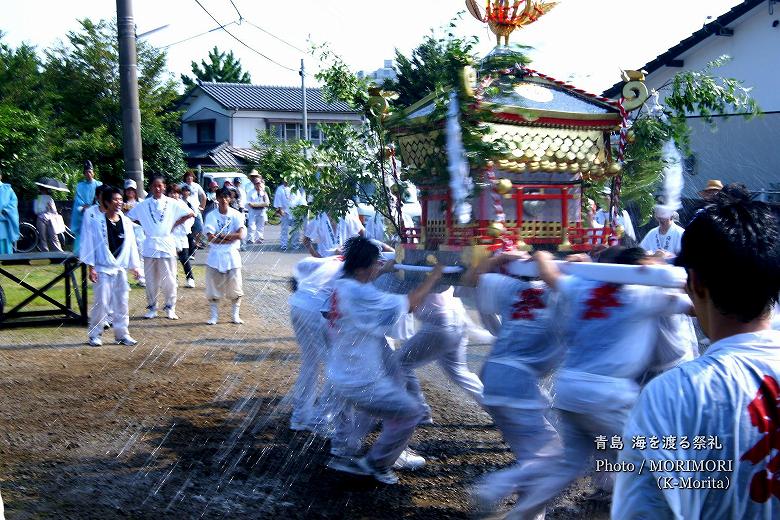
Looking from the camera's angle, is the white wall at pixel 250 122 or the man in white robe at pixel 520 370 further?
the white wall at pixel 250 122

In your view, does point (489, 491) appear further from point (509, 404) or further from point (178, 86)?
point (178, 86)

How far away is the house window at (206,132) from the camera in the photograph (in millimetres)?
44531

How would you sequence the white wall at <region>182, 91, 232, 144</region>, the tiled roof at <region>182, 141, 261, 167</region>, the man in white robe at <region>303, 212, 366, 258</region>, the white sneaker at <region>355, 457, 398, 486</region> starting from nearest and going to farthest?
the white sneaker at <region>355, 457, 398, 486</region>
the man in white robe at <region>303, 212, 366, 258</region>
the tiled roof at <region>182, 141, 261, 167</region>
the white wall at <region>182, 91, 232, 144</region>

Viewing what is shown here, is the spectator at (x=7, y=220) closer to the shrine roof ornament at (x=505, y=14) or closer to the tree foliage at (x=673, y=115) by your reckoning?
the shrine roof ornament at (x=505, y=14)

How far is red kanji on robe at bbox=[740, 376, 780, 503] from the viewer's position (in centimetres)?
168

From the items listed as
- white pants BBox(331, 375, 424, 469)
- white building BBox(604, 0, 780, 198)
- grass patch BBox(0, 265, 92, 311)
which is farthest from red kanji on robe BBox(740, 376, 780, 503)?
grass patch BBox(0, 265, 92, 311)

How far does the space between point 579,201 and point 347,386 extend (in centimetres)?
183

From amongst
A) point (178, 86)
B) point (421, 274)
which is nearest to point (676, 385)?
point (421, 274)

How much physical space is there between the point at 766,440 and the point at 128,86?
11534mm

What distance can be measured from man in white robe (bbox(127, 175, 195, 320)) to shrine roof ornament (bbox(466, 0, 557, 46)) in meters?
7.07

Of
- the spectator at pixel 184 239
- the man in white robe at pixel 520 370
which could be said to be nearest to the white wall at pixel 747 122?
the spectator at pixel 184 239

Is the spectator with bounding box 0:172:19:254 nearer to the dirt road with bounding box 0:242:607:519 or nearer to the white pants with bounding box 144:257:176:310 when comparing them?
the white pants with bounding box 144:257:176:310

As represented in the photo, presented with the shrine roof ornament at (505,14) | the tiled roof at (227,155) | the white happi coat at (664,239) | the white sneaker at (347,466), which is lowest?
the white sneaker at (347,466)

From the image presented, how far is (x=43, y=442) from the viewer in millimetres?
6023
